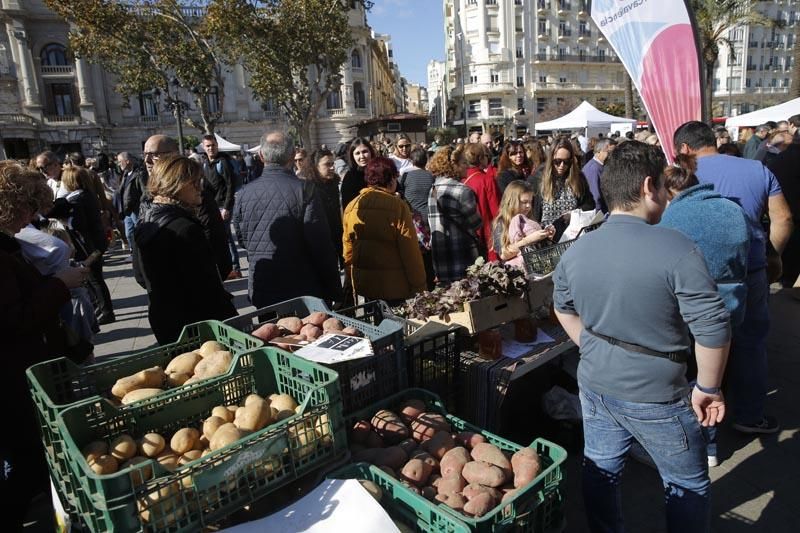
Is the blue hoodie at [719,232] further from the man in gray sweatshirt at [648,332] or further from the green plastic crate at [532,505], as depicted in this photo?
the green plastic crate at [532,505]

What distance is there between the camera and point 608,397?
2178 millimetres

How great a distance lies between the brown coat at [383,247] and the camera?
13.2 feet

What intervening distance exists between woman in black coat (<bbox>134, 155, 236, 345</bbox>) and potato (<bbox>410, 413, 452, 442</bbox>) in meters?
1.58

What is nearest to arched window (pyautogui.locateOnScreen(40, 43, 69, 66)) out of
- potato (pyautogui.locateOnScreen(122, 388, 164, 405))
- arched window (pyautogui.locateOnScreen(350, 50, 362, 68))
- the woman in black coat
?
arched window (pyautogui.locateOnScreen(350, 50, 362, 68))

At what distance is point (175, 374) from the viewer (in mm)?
2207

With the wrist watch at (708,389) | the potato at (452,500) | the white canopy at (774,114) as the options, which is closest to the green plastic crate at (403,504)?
the potato at (452,500)

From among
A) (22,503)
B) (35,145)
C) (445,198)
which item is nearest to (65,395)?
(22,503)

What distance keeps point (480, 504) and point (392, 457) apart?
15.5 inches

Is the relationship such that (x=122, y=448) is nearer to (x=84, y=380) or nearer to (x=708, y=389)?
(x=84, y=380)

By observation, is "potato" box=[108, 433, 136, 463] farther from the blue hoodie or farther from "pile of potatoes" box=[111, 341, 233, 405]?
the blue hoodie

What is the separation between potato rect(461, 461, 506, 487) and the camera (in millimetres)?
1878

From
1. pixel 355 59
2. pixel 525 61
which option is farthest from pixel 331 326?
pixel 525 61

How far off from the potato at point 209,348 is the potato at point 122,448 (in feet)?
1.94

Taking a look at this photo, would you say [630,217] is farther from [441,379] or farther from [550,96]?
[550,96]
